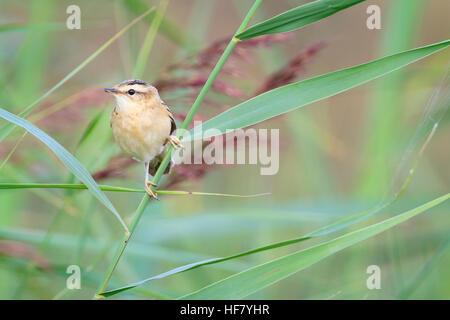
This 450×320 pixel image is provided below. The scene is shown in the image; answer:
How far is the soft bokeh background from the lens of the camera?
202 cm

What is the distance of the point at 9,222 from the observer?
2510 millimetres

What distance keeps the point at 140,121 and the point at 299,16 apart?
739 millimetres

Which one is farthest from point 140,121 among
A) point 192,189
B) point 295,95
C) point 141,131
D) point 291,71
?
point 192,189

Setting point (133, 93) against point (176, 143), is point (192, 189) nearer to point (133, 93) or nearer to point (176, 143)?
point (133, 93)

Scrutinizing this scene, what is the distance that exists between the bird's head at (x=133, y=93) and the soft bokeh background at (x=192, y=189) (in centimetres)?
6

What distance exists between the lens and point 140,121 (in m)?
1.82

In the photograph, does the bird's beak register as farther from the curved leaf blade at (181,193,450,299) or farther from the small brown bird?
the curved leaf blade at (181,193,450,299)

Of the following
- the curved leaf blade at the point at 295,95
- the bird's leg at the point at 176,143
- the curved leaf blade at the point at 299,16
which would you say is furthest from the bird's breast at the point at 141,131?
the curved leaf blade at the point at 299,16

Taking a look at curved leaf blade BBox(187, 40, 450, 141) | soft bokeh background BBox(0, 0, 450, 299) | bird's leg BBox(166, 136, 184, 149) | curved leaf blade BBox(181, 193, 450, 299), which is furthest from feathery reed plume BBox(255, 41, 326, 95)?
curved leaf blade BBox(181, 193, 450, 299)

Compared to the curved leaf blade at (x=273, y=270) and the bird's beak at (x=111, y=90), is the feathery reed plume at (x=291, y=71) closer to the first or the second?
the bird's beak at (x=111, y=90)

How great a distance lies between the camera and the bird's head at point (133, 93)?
1.79 metres
